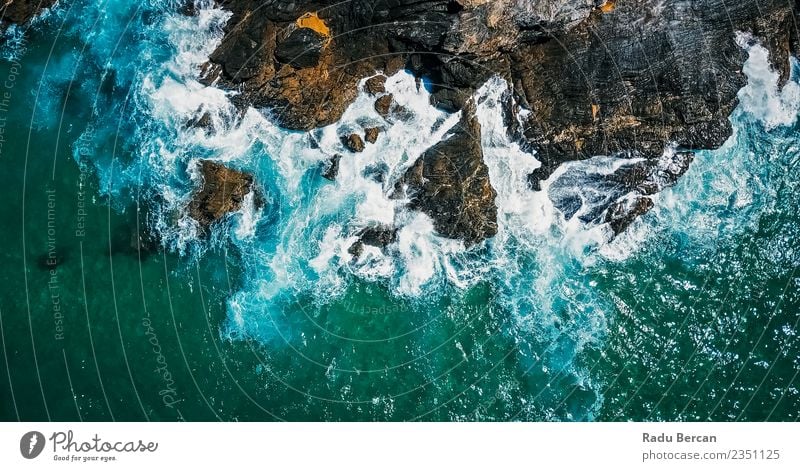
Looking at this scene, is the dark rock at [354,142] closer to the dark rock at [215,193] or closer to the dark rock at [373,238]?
the dark rock at [373,238]

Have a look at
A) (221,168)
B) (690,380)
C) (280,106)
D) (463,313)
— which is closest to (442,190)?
(463,313)

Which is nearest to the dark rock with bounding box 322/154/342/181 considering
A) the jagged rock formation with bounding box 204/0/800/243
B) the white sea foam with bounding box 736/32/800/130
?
the jagged rock formation with bounding box 204/0/800/243

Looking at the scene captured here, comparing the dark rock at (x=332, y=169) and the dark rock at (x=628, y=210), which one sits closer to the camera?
the dark rock at (x=628, y=210)

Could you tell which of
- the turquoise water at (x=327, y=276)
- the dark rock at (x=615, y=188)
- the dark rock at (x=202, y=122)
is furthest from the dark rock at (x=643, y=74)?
the dark rock at (x=202, y=122)

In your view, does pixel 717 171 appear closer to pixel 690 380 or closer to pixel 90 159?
pixel 690 380
